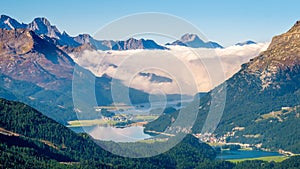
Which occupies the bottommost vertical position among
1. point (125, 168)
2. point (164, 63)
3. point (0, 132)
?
point (125, 168)

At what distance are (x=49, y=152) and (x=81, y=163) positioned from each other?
1203 cm

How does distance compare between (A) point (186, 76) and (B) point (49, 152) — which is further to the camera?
(B) point (49, 152)

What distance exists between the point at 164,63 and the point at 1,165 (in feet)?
190

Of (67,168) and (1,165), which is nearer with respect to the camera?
(1,165)

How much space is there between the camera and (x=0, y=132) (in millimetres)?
198625

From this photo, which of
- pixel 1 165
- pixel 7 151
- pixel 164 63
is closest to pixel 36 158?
pixel 7 151

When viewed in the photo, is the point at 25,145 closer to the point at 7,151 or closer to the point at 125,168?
the point at 7,151

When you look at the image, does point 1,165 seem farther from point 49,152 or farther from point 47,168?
point 49,152

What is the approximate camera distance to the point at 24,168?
6624 inches

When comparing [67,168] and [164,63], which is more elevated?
[164,63]

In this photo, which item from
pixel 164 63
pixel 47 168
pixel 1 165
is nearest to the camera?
pixel 1 165

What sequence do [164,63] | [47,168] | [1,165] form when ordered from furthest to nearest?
1. [164,63]
2. [47,168]
3. [1,165]

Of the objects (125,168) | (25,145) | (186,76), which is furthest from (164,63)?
(25,145)

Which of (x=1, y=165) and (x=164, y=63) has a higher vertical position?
(x=164, y=63)
